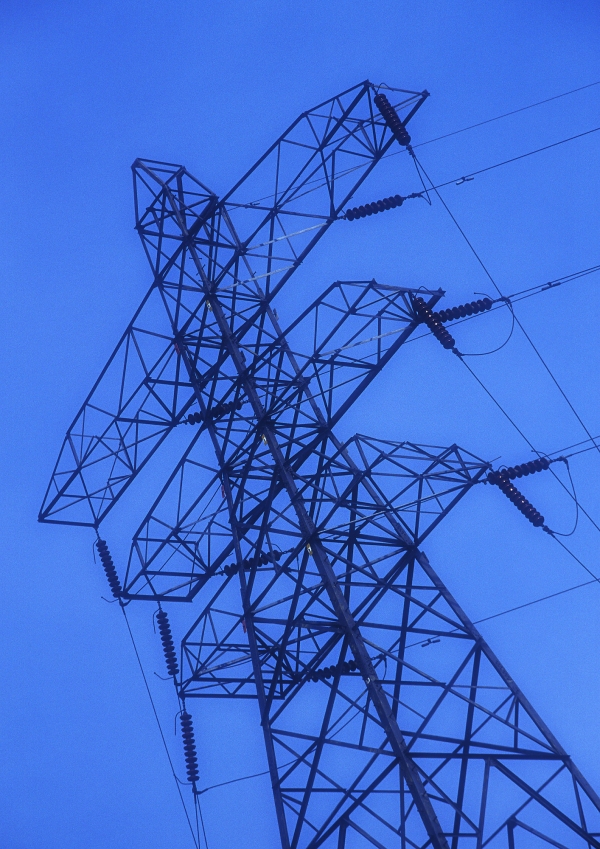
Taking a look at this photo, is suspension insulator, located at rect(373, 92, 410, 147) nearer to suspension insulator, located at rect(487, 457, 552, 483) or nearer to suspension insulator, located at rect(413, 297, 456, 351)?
suspension insulator, located at rect(413, 297, 456, 351)

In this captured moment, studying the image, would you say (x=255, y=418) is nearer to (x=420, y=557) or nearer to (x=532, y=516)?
(x=420, y=557)

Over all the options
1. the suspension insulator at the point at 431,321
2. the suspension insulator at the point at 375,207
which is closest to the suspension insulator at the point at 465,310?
the suspension insulator at the point at 431,321

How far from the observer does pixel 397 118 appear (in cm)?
1689

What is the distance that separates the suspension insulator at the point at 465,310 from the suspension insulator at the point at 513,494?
2547 mm

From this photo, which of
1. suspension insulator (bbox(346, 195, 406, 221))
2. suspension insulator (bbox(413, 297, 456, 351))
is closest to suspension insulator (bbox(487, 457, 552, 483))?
suspension insulator (bbox(413, 297, 456, 351))

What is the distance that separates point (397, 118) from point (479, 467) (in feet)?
19.9

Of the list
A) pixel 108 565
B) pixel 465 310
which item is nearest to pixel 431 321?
pixel 465 310

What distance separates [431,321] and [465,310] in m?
1.31

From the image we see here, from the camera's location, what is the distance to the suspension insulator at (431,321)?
15359 millimetres

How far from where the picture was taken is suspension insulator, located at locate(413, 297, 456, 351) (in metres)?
15.4

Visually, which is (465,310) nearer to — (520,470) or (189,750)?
(520,470)

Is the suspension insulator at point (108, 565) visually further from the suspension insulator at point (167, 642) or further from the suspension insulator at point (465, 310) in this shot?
the suspension insulator at point (465, 310)

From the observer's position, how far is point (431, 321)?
15.6 meters

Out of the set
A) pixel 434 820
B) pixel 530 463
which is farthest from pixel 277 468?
pixel 434 820
